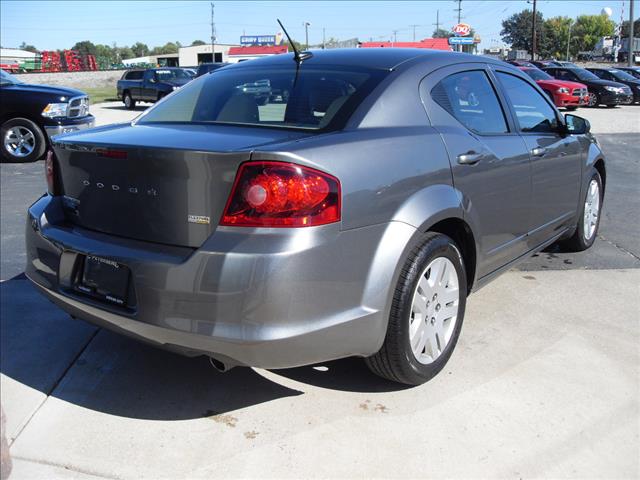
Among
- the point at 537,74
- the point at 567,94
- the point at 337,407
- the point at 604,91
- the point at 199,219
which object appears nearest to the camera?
the point at 199,219

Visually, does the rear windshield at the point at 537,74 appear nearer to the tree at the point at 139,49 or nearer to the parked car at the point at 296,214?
the parked car at the point at 296,214

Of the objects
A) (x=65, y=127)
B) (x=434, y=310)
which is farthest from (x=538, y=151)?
(x=65, y=127)

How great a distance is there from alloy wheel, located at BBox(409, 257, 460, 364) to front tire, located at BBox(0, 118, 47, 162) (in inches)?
343

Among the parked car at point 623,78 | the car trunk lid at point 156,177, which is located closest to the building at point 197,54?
the parked car at point 623,78

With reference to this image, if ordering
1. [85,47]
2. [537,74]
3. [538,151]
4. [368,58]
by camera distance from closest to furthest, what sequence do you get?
[368,58]
[538,151]
[537,74]
[85,47]

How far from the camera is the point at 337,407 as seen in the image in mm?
2984

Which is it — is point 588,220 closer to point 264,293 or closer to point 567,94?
point 264,293

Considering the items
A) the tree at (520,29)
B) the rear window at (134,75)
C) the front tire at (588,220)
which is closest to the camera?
the front tire at (588,220)

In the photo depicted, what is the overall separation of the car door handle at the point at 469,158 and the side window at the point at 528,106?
33.2 inches

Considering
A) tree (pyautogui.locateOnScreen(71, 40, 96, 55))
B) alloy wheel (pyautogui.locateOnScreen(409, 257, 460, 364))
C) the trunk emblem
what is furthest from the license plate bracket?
tree (pyautogui.locateOnScreen(71, 40, 96, 55))

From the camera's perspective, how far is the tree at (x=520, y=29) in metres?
121

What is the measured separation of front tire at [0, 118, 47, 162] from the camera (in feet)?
32.8

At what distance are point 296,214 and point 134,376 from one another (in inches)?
58.2

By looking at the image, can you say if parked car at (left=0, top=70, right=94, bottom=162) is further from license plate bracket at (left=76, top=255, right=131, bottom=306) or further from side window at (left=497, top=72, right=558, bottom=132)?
license plate bracket at (left=76, top=255, right=131, bottom=306)
